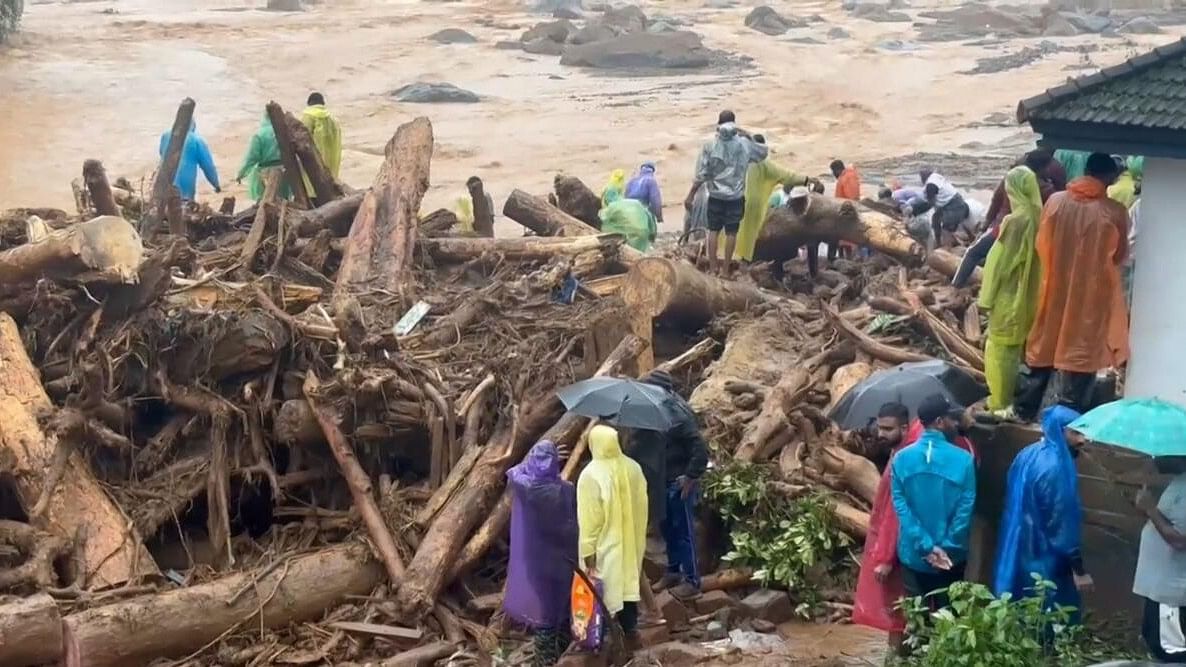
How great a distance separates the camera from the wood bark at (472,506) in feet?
30.4

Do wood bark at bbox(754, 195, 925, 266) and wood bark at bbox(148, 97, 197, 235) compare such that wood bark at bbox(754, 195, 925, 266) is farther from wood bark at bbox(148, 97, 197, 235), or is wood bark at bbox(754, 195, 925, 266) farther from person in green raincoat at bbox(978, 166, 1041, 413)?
person in green raincoat at bbox(978, 166, 1041, 413)

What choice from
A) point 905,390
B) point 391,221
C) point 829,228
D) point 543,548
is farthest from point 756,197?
point 543,548

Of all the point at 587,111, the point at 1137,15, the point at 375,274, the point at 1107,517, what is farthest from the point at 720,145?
the point at 1137,15

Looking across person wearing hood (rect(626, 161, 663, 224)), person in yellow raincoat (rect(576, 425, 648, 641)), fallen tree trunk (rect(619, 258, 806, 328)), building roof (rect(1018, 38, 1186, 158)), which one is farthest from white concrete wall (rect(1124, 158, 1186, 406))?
person wearing hood (rect(626, 161, 663, 224))

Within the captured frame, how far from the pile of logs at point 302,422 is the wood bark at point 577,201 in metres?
3.55

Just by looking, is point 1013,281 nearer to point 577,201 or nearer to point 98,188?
point 98,188

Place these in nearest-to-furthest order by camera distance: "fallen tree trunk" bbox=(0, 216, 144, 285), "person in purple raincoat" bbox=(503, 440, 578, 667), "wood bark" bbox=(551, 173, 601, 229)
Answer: "person in purple raincoat" bbox=(503, 440, 578, 667)
"fallen tree trunk" bbox=(0, 216, 144, 285)
"wood bark" bbox=(551, 173, 601, 229)

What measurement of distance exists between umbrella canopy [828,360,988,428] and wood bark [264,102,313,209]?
6888mm

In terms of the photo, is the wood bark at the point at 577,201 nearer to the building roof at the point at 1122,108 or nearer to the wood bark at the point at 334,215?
the wood bark at the point at 334,215

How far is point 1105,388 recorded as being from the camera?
9570 mm

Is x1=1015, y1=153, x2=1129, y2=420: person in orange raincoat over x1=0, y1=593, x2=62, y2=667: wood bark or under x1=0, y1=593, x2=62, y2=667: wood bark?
over

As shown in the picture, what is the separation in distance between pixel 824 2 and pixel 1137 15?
11.4m

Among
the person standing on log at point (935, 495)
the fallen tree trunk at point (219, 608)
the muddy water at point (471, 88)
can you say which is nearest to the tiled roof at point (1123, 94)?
the person standing on log at point (935, 495)

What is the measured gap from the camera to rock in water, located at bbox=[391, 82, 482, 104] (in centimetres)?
3603
